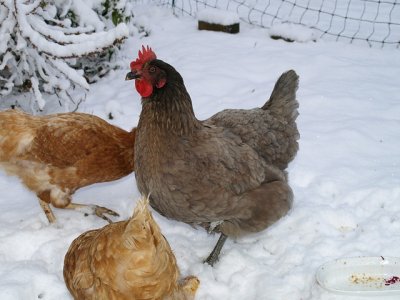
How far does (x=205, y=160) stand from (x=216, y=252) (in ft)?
2.62

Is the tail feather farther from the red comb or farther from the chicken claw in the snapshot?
the chicken claw

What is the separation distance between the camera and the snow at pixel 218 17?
663cm

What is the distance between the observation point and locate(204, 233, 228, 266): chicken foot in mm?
3250

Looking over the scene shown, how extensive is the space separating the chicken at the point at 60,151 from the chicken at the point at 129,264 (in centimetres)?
104

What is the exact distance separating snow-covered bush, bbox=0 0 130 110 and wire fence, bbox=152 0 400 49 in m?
2.58

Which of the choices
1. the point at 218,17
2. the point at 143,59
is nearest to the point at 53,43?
the point at 143,59

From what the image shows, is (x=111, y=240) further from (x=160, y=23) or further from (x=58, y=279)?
(x=160, y=23)

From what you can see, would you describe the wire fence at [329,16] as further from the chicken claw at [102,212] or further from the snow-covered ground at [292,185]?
the chicken claw at [102,212]

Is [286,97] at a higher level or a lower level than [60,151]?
higher

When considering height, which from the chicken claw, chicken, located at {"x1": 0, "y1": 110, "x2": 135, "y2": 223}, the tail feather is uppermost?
the tail feather

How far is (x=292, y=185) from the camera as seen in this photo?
3.95 metres

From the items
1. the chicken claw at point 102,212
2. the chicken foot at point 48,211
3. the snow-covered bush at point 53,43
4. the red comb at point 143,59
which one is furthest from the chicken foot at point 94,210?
the red comb at point 143,59

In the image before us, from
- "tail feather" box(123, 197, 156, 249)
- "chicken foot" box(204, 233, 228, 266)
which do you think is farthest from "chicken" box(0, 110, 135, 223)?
"tail feather" box(123, 197, 156, 249)

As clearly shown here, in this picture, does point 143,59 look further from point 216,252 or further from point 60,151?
point 216,252
